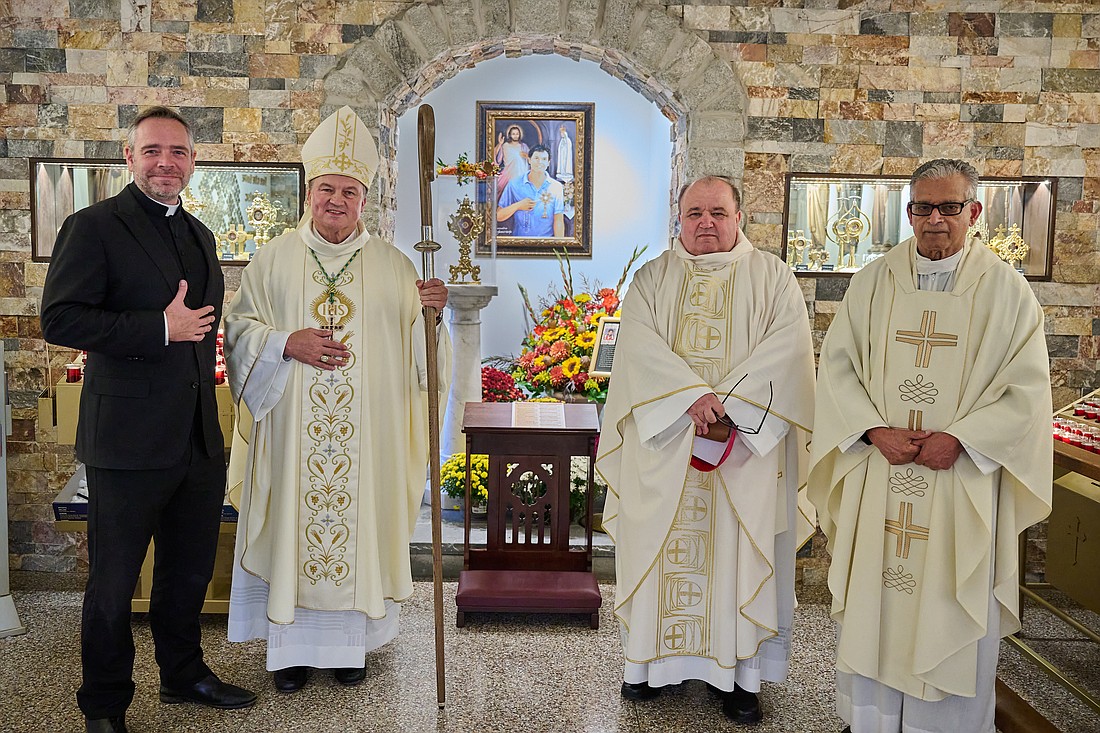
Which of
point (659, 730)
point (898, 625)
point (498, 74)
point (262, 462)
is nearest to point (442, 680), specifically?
point (659, 730)

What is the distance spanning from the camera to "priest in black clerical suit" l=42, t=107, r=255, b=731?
2.79m

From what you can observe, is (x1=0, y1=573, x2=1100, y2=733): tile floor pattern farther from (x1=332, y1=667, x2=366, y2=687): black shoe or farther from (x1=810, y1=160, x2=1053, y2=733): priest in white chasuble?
(x1=810, y1=160, x2=1053, y2=733): priest in white chasuble

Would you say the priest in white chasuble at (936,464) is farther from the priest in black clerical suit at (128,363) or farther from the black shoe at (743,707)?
the priest in black clerical suit at (128,363)

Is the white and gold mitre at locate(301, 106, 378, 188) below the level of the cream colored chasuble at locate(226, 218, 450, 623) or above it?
above

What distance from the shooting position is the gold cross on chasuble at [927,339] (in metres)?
2.80

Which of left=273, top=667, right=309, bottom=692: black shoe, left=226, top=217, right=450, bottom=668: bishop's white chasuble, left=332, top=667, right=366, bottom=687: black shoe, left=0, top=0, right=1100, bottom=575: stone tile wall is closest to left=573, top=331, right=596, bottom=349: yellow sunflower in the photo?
left=0, top=0, right=1100, bottom=575: stone tile wall

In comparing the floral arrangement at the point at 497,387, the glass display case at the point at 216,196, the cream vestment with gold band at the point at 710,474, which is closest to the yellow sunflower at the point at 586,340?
the floral arrangement at the point at 497,387

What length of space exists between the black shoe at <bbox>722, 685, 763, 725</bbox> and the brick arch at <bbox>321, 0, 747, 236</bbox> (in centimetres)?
252

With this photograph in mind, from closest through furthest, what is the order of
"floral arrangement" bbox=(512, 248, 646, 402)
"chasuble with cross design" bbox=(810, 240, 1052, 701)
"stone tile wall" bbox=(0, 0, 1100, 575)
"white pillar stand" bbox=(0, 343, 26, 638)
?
"chasuble with cross design" bbox=(810, 240, 1052, 701)
"white pillar stand" bbox=(0, 343, 26, 638)
"stone tile wall" bbox=(0, 0, 1100, 575)
"floral arrangement" bbox=(512, 248, 646, 402)

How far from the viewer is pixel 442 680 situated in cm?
324

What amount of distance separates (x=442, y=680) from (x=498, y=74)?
19.0 feet

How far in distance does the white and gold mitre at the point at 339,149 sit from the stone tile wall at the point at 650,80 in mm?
1381

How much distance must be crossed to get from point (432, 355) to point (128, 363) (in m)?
0.94

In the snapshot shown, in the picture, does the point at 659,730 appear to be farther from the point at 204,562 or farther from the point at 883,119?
the point at 883,119
